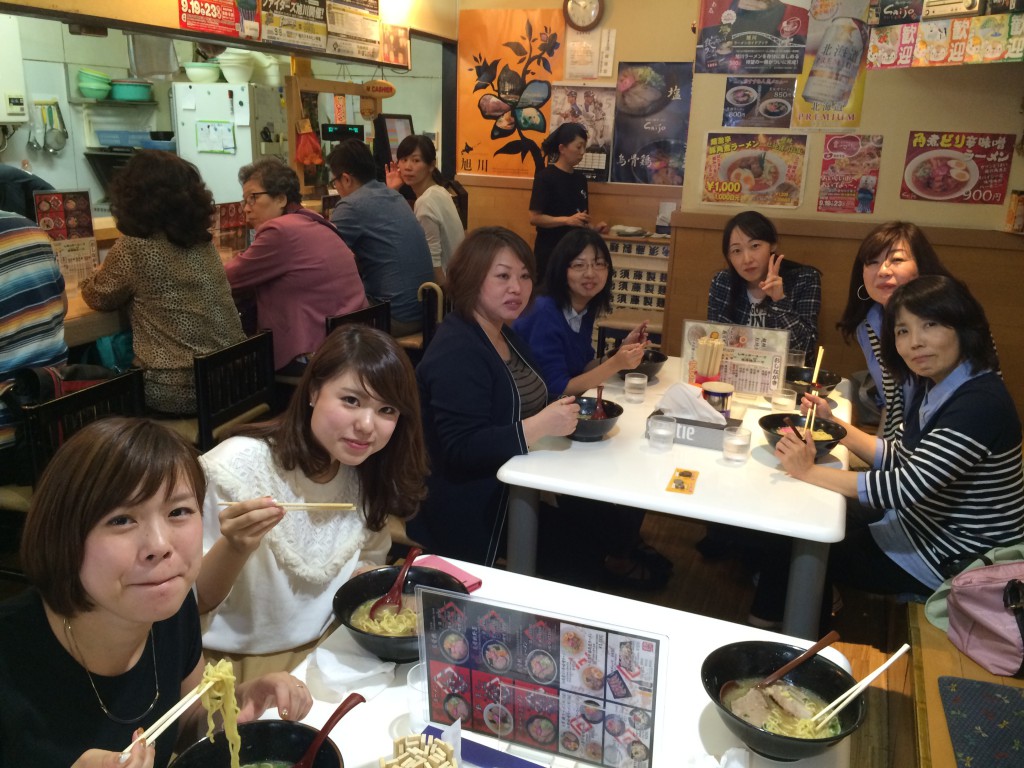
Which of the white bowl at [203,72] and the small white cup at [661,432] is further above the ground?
the white bowl at [203,72]

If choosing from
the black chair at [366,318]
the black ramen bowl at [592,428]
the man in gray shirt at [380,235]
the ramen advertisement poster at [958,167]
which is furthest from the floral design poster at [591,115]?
the black ramen bowl at [592,428]

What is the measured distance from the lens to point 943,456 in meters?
1.97

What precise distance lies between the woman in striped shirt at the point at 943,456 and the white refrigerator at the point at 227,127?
4.73m

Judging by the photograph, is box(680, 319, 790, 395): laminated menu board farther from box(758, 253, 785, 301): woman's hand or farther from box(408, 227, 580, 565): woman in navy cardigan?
box(408, 227, 580, 565): woman in navy cardigan

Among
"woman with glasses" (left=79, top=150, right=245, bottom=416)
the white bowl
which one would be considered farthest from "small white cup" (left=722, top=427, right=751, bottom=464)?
the white bowl

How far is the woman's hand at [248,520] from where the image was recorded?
129cm

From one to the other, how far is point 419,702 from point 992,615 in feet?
4.49

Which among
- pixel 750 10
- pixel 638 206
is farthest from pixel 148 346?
pixel 638 206

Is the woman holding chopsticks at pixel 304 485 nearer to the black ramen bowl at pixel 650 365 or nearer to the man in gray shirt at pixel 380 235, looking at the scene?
the black ramen bowl at pixel 650 365

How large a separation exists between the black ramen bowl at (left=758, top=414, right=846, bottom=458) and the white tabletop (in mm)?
45

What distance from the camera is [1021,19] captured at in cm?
293

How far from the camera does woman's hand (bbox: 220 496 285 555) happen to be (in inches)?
50.7

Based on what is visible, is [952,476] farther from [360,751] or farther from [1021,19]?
[1021,19]

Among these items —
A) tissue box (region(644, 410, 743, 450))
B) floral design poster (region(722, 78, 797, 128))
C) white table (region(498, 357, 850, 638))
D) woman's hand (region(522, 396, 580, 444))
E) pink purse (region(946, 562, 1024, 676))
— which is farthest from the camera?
floral design poster (region(722, 78, 797, 128))
